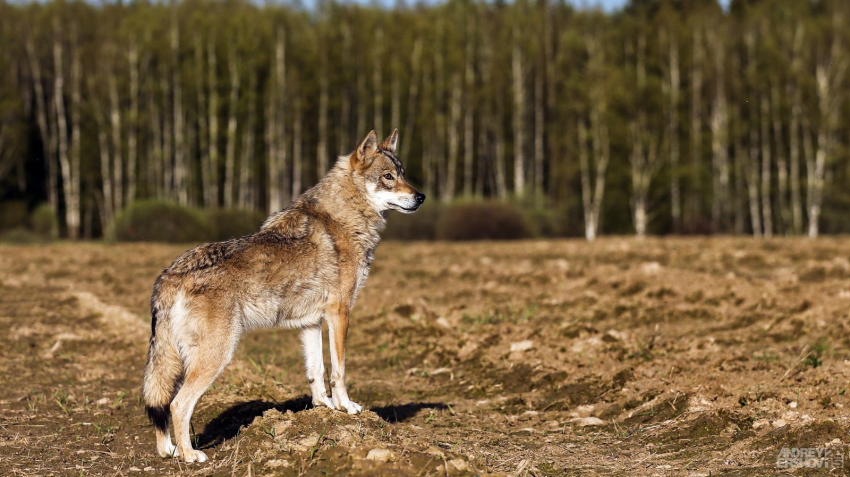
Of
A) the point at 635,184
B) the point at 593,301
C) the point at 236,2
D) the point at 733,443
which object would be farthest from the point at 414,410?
the point at 236,2

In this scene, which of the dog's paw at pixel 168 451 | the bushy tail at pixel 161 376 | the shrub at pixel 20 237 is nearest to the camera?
the bushy tail at pixel 161 376

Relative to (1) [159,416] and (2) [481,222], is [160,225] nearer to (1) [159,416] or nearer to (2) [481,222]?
(2) [481,222]

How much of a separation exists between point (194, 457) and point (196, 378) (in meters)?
0.64

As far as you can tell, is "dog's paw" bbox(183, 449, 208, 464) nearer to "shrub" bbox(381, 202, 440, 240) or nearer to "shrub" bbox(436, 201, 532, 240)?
"shrub" bbox(436, 201, 532, 240)

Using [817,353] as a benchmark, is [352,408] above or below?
above

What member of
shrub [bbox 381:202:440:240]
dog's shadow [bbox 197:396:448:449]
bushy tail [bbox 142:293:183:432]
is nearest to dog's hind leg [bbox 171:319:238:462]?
bushy tail [bbox 142:293:183:432]

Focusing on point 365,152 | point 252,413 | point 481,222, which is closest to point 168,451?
point 252,413

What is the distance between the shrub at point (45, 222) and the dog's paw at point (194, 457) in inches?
1791

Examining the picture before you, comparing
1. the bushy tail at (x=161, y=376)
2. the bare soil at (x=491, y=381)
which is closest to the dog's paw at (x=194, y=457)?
the bare soil at (x=491, y=381)

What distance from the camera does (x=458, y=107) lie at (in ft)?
186

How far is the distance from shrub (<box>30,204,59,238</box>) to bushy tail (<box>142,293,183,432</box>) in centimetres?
4523

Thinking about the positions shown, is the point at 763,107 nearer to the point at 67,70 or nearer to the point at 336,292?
the point at 67,70

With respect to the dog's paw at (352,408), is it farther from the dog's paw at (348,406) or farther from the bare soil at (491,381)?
the bare soil at (491,381)

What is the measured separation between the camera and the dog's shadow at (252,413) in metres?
9.03
